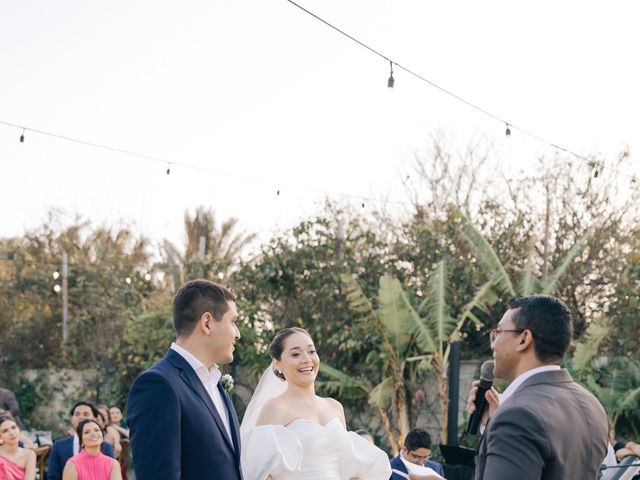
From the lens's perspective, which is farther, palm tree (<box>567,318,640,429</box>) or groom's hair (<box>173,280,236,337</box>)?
palm tree (<box>567,318,640,429</box>)

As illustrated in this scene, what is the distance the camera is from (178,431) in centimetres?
382

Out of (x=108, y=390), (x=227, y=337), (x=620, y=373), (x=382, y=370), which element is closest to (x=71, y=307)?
(x=108, y=390)

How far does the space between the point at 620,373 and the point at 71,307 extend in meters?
15.4

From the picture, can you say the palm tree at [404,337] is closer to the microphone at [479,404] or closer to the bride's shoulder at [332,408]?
the bride's shoulder at [332,408]

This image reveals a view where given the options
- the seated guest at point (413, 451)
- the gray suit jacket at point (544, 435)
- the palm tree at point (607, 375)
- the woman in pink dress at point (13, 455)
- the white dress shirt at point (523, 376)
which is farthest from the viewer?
the palm tree at point (607, 375)

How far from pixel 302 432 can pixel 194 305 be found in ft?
6.73

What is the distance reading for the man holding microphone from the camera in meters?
2.85

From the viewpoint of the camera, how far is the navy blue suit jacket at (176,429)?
3.76 meters

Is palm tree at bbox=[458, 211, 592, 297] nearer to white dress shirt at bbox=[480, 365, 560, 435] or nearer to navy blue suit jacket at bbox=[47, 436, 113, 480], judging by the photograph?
navy blue suit jacket at bbox=[47, 436, 113, 480]

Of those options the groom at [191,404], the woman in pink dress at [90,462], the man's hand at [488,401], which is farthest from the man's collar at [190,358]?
the woman in pink dress at [90,462]

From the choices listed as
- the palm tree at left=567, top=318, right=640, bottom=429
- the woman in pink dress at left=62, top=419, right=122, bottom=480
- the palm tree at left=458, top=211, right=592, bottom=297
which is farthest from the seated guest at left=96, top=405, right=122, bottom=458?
the palm tree at left=567, top=318, right=640, bottom=429

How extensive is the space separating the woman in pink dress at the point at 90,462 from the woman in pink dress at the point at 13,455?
23.4 inches

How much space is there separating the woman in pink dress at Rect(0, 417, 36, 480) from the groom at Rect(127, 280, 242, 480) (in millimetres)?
5562

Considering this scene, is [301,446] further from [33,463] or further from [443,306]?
[443,306]
